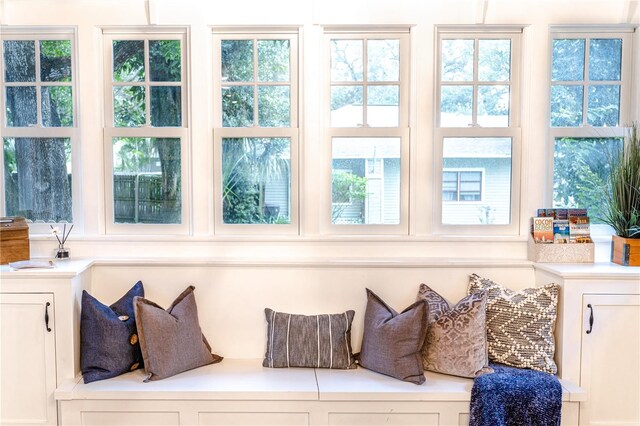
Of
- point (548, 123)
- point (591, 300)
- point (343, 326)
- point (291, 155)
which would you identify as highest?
point (548, 123)

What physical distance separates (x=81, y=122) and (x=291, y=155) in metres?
1.28

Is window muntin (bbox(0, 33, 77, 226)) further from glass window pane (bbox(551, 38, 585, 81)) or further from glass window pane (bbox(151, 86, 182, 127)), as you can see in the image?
glass window pane (bbox(551, 38, 585, 81))

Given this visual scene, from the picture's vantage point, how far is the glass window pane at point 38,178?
10.1 ft

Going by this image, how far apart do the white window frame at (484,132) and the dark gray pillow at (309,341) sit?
0.87 meters

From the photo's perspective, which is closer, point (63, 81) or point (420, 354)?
point (420, 354)

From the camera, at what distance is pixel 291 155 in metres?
3.03

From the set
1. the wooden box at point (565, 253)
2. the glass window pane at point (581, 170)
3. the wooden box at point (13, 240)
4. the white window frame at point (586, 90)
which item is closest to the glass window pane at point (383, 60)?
the white window frame at point (586, 90)

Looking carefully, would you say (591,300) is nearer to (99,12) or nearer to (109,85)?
(109,85)

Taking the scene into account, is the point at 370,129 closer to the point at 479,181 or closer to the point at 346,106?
the point at 346,106

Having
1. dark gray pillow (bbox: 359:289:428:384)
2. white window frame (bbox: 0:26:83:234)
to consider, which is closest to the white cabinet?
dark gray pillow (bbox: 359:289:428:384)

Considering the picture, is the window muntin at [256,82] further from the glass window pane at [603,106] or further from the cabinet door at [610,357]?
the cabinet door at [610,357]

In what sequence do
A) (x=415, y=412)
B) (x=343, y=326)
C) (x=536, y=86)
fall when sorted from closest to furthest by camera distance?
(x=415, y=412) → (x=343, y=326) → (x=536, y=86)

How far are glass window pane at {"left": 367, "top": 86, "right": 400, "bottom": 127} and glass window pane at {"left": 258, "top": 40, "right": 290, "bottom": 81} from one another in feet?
1.74

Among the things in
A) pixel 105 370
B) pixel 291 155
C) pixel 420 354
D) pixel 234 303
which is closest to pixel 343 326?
pixel 420 354
